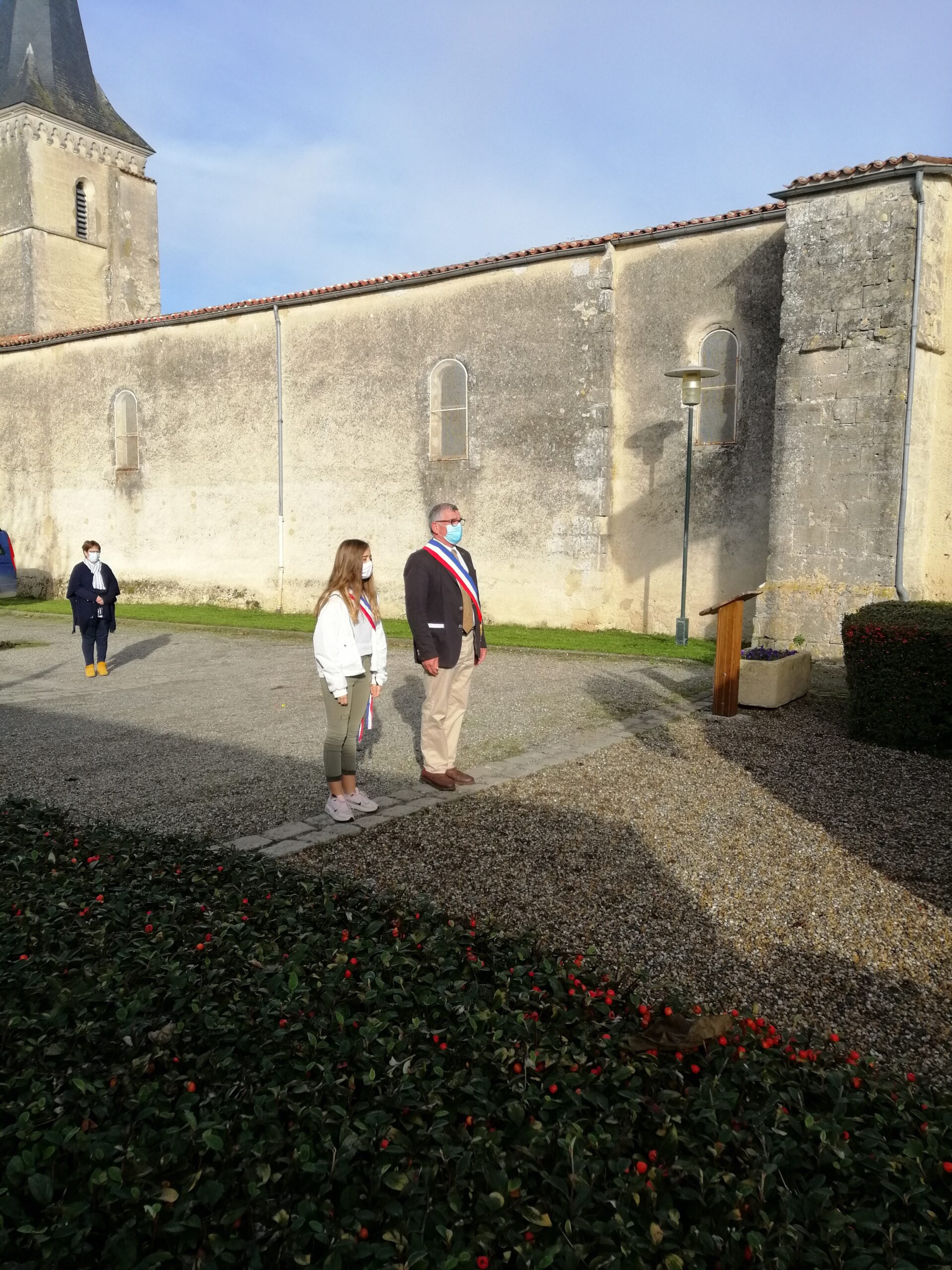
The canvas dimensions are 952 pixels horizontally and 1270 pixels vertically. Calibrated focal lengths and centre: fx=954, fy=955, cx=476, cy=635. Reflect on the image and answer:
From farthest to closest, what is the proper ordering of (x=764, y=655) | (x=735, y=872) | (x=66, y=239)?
(x=66, y=239)
(x=764, y=655)
(x=735, y=872)

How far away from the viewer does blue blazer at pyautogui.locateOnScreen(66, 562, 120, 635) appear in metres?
11.3

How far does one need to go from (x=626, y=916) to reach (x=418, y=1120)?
188 cm

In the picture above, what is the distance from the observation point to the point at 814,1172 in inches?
98.3

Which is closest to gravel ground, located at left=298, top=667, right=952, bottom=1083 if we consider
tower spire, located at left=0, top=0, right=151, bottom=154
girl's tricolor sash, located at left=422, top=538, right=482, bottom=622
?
girl's tricolor sash, located at left=422, top=538, right=482, bottom=622

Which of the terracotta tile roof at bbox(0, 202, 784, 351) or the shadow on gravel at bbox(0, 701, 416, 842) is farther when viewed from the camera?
the terracotta tile roof at bbox(0, 202, 784, 351)

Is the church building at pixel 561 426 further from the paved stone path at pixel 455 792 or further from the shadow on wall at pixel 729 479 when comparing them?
the paved stone path at pixel 455 792

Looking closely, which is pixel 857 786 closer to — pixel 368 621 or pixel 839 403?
pixel 368 621

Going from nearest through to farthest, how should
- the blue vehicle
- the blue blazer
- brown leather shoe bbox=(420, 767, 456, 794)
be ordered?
brown leather shoe bbox=(420, 767, 456, 794) → the blue blazer → the blue vehicle

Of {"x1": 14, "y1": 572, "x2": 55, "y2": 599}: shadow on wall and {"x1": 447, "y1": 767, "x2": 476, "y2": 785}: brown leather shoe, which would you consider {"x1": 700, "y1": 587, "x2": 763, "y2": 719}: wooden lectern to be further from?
{"x1": 14, "y1": 572, "x2": 55, "y2": 599}: shadow on wall

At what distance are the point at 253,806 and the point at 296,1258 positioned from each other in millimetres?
4032

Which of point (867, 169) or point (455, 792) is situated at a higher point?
point (867, 169)

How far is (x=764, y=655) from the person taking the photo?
366 inches

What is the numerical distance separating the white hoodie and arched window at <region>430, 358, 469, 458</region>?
12.1m

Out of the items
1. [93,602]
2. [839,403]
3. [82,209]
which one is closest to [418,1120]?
[93,602]
